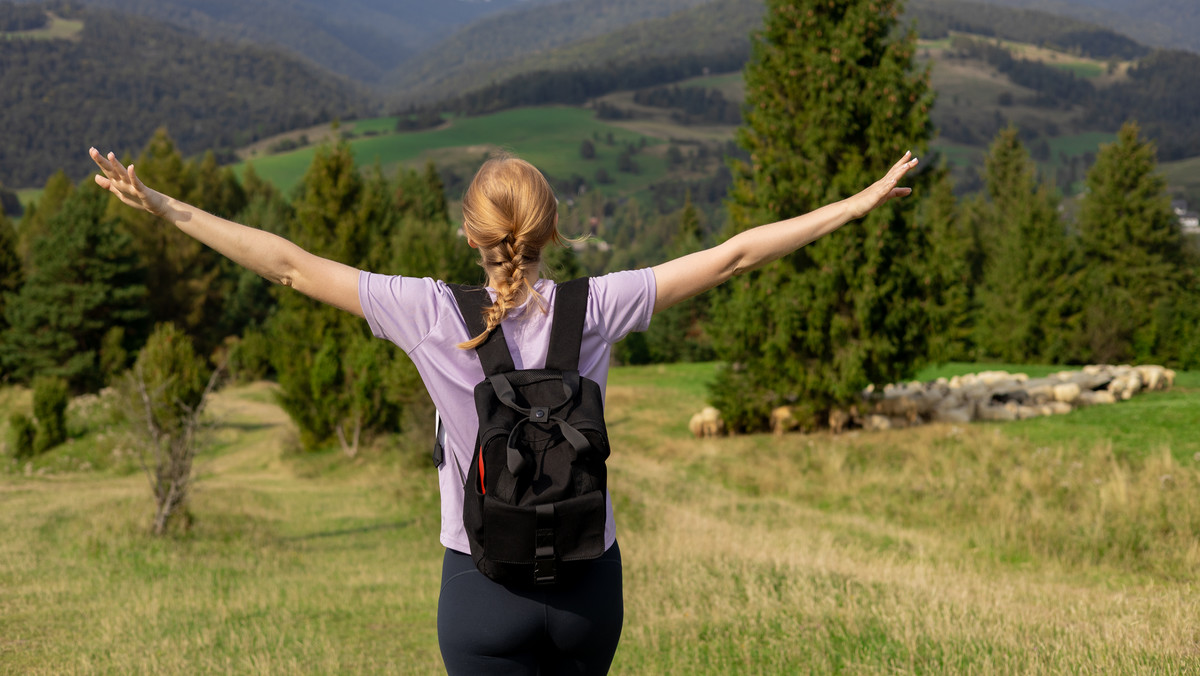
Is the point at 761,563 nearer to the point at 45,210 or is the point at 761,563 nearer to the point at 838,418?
the point at 838,418

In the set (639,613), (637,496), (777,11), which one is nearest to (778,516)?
(637,496)

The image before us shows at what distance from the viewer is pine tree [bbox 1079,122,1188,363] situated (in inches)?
1588

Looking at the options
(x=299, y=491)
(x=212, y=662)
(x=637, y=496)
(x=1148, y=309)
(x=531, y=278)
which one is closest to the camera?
(x=531, y=278)

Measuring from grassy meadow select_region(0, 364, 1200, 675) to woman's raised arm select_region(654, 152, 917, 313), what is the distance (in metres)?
2.86

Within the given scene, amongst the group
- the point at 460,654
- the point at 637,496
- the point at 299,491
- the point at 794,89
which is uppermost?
the point at 794,89

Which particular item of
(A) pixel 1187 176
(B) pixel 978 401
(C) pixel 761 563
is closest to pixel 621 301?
(C) pixel 761 563

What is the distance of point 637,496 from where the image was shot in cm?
1384

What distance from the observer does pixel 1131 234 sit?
41781 millimetres

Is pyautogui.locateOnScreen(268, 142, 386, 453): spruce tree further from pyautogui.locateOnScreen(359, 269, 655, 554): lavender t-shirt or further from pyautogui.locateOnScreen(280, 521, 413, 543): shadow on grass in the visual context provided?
pyautogui.locateOnScreen(359, 269, 655, 554): lavender t-shirt

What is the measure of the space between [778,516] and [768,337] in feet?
22.9

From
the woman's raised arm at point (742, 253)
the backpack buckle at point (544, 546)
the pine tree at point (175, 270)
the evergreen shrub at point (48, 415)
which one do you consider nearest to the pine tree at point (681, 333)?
the pine tree at point (175, 270)

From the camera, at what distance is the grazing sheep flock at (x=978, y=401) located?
18328 mm

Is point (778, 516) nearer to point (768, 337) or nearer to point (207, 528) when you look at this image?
point (768, 337)

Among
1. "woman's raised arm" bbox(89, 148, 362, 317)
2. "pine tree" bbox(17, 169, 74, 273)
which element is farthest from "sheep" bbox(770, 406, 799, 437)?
Answer: "pine tree" bbox(17, 169, 74, 273)
